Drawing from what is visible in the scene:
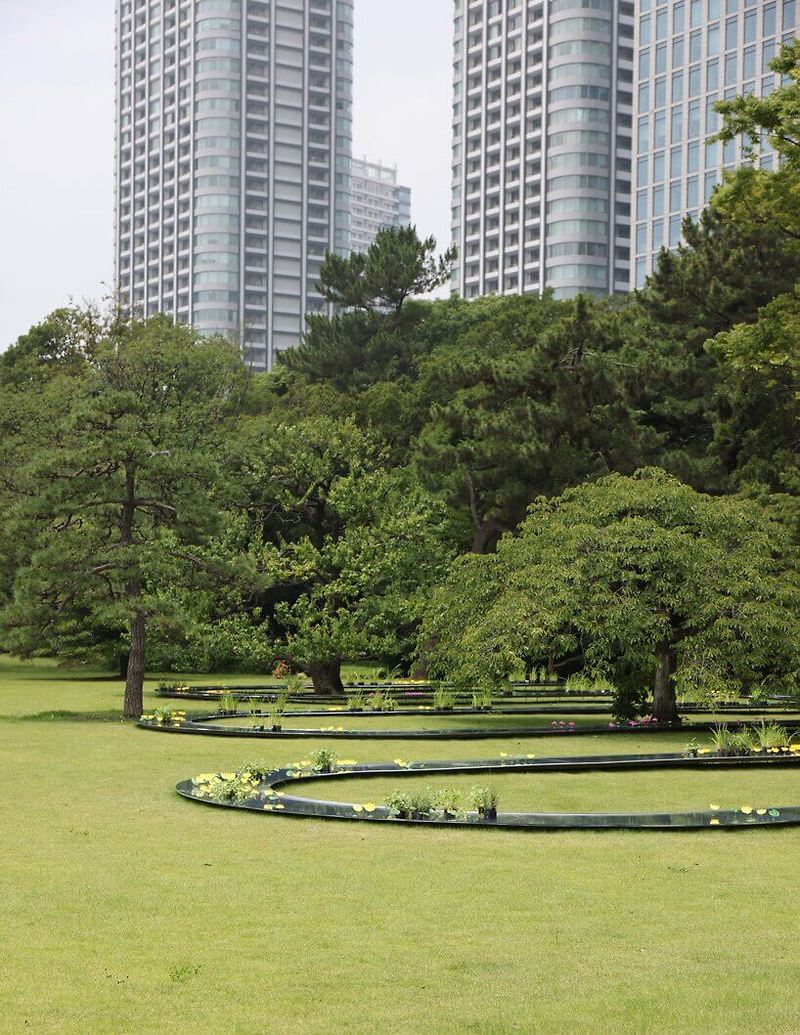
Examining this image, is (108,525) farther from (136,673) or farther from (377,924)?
(377,924)

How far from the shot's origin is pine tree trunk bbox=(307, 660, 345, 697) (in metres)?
35.9

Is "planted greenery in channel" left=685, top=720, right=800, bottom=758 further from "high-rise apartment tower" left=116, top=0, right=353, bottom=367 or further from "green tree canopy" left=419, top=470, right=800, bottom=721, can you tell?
"high-rise apartment tower" left=116, top=0, right=353, bottom=367

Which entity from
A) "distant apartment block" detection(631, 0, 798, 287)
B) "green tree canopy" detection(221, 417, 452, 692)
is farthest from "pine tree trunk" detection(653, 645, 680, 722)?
"distant apartment block" detection(631, 0, 798, 287)

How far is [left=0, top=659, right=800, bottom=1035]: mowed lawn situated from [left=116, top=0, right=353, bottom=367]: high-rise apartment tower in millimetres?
148591

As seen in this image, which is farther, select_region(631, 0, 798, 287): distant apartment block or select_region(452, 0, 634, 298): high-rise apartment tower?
select_region(452, 0, 634, 298): high-rise apartment tower

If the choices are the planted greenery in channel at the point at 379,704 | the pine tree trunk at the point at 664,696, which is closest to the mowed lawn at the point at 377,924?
the pine tree trunk at the point at 664,696

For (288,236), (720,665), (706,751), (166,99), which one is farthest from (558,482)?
(166,99)

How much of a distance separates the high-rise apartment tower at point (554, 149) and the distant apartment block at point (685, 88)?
80.4 feet

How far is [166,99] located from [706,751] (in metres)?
165

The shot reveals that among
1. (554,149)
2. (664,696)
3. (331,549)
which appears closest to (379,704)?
(331,549)

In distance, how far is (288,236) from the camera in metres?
167

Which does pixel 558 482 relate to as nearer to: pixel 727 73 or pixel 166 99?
pixel 727 73

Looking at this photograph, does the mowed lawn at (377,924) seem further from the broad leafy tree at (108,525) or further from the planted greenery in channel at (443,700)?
the planted greenery in channel at (443,700)

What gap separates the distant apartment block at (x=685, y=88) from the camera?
98.7m
